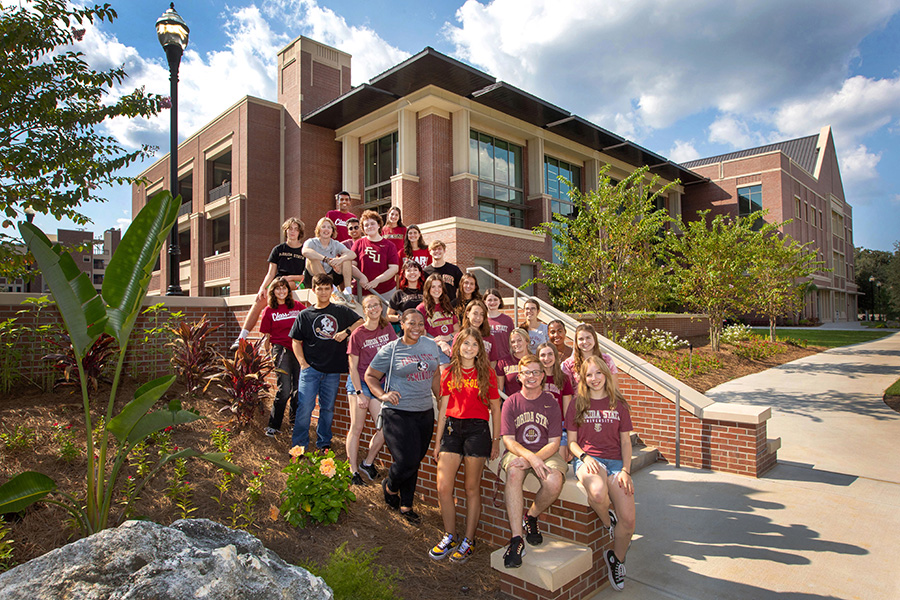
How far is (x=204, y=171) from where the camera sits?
26047 millimetres

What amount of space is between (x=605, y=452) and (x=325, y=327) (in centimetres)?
314

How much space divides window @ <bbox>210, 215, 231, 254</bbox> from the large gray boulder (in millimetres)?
26448

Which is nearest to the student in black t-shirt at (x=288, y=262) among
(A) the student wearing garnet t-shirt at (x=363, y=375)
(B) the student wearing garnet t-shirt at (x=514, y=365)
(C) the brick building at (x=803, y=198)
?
(A) the student wearing garnet t-shirt at (x=363, y=375)

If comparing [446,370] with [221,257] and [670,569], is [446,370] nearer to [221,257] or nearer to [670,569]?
[670,569]

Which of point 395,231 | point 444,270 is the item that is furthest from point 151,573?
point 395,231

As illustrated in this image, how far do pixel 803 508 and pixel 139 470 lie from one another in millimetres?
6558

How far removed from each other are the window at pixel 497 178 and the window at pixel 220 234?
44.7 feet

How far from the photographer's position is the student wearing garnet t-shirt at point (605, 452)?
13.3 ft

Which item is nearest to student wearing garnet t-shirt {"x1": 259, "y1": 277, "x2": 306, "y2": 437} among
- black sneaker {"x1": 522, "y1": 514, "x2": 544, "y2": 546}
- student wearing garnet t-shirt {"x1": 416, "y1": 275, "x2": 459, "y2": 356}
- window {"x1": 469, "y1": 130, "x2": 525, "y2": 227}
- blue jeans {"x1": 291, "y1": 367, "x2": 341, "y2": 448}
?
blue jeans {"x1": 291, "y1": 367, "x2": 341, "y2": 448}

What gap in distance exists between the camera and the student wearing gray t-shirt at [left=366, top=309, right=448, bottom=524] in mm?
4613

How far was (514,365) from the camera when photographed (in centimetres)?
564

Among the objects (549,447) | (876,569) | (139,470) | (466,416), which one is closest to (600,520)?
(549,447)

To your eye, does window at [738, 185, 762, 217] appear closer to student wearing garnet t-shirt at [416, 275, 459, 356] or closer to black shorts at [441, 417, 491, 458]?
student wearing garnet t-shirt at [416, 275, 459, 356]

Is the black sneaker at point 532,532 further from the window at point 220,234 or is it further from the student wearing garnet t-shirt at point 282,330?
the window at point 220,234
